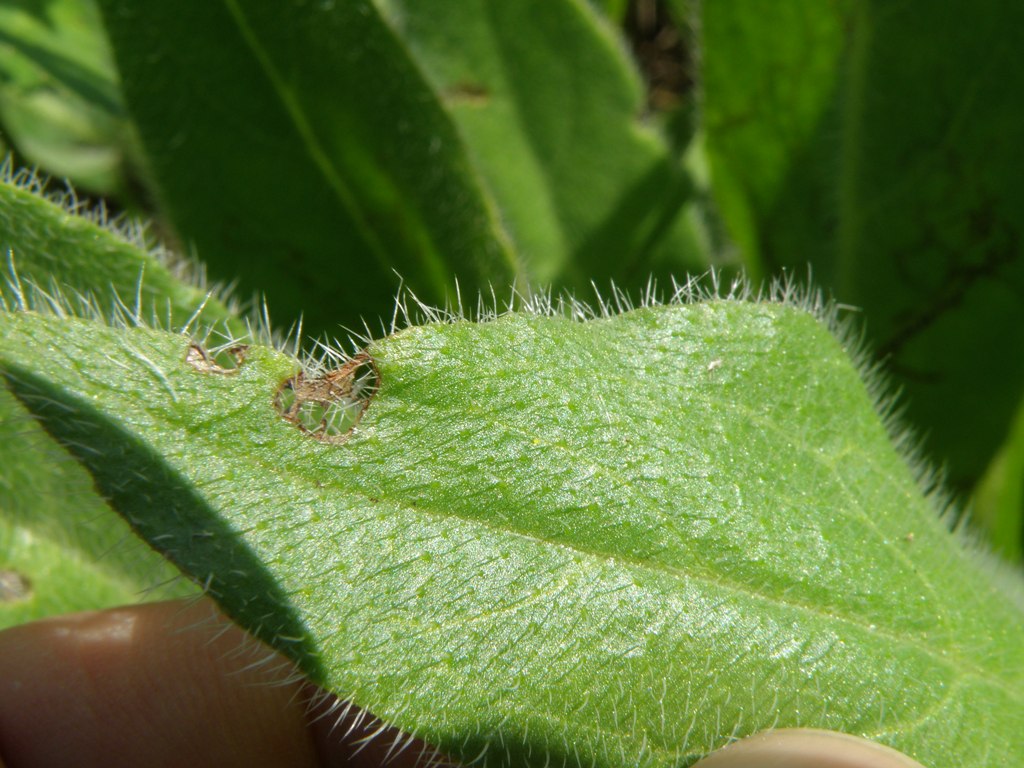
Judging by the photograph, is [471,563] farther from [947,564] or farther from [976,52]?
[976,52]

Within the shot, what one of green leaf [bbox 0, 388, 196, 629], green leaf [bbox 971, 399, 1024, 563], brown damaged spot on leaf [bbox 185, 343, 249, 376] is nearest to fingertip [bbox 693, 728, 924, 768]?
brown damaged spot on leaf [bbox 185, 343, 249, 376]

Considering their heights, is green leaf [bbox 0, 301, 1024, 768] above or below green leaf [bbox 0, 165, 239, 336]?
below

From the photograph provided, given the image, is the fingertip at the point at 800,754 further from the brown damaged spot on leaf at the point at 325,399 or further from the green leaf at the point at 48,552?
the green leaf at the point at 48,552

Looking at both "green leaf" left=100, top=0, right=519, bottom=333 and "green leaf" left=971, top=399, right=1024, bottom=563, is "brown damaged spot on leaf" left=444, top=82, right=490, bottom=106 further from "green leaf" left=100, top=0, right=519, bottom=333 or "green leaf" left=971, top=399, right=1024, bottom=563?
"green leaf" left=971, top=399, right=1024, bottom=563

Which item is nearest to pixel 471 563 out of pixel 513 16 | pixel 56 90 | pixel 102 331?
pixel 102 331

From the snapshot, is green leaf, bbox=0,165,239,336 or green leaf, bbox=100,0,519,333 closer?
green leaf, bbox=0,165,239,336

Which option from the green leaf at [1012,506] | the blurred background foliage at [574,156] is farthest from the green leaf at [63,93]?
the green leaf at [1012,506]

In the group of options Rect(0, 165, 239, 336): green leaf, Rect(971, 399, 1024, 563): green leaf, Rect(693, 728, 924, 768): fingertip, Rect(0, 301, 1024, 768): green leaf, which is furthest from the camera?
Rect(971, 399, 1024, 563): green leaf
